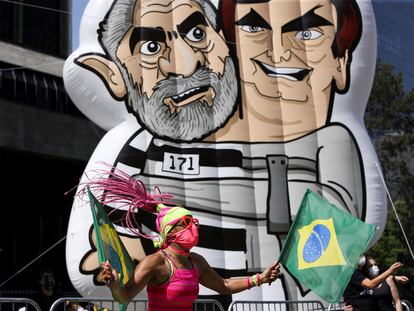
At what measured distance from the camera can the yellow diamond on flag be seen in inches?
188

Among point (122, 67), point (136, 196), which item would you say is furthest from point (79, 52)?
point (136, 196)

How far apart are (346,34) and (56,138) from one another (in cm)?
1065

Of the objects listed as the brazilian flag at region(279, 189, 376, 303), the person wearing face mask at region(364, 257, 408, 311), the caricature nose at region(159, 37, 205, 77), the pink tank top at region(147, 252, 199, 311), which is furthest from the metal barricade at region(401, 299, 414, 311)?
the pink tank top at region(147, 252, 199, 311)

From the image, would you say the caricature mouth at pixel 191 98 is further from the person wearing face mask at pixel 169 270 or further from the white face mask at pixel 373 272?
the person wearing face mask at pixel 169 270

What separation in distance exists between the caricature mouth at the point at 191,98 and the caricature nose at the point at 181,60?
0.74 feet

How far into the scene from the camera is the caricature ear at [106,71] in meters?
8.83

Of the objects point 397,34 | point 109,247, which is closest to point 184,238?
point 109,247

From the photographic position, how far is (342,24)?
9.55 metres

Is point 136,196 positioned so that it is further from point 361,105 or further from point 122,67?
point 361,105

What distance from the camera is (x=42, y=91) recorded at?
713 inches

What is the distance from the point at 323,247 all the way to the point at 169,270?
1152mm

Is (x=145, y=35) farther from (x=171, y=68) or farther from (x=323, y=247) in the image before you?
(x=323, y=247)

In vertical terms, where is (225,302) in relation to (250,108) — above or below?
below

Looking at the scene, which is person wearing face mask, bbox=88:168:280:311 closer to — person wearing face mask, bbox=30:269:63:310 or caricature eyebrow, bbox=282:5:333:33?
person wearing face mask, bbox=30:269:63:310
